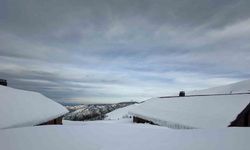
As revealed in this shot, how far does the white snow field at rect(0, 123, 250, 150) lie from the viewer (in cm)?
429

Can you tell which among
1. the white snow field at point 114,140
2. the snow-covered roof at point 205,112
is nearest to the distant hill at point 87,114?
the snow-covered roof at point 205,112

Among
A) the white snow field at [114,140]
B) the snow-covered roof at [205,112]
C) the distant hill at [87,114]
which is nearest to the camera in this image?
the white snow field at [114,140]

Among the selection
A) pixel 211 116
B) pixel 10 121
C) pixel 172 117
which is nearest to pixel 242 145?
pixel 10 121

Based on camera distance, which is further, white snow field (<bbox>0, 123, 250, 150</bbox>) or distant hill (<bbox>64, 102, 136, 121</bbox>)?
distant hill (<bbox>64, 102, 136, 121</bbox>)

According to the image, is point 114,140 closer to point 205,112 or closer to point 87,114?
point 205,112

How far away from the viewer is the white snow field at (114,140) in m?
4.29

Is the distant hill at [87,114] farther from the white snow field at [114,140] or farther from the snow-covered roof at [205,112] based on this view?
the white snow field at [114,140]

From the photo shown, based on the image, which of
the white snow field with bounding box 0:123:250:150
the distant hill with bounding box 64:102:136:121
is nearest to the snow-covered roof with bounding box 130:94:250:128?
the white snow field with bounding box 0:123:250:150

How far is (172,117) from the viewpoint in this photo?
18.6 meters

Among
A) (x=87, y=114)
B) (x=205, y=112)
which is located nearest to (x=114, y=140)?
(x=205, y=112)

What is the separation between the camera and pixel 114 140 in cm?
646

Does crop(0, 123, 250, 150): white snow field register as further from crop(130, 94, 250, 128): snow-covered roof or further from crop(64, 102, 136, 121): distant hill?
crop(64, 102, 136, 121): distant hill

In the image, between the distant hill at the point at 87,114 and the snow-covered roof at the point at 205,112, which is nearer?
the snow-covered roof at the point at 205,112

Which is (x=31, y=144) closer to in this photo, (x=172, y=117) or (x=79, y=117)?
(x=172, y=117)
